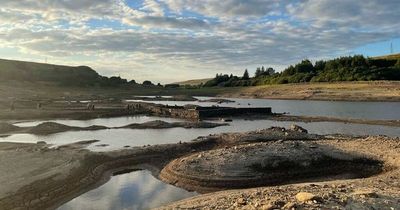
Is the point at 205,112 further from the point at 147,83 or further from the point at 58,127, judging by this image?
the point at 147,83

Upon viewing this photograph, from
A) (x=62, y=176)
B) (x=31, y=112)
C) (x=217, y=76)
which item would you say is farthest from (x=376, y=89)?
(x=217, y=76)

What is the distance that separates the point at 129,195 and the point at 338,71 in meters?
104

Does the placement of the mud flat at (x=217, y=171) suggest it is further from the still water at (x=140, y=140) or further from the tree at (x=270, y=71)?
the tree at (x=270, y=71)

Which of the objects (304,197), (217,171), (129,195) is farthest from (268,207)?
(217,171)

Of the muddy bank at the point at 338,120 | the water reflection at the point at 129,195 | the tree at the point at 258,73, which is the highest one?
the tree at the point at 258,73

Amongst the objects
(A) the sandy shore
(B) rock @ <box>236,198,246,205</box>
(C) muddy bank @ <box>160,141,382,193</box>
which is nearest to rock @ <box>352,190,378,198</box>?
(B) rock @ <box>236,198,246,205</box>

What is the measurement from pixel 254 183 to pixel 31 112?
46.5m

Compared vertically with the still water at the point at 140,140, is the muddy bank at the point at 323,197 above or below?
above

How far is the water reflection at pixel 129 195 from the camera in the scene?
19000 mm

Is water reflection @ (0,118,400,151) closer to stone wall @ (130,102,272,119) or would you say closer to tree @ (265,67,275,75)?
stone wall @ (130,102,272,119)

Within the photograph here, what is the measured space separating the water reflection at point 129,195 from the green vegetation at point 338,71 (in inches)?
3561

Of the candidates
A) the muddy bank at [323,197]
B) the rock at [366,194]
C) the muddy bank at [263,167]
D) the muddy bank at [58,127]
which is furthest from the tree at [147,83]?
the rock at [366,194]

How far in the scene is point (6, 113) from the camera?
2299 inches

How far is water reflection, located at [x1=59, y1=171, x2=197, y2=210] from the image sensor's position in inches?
748
